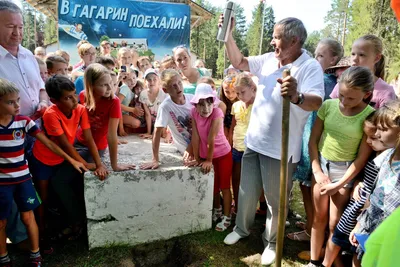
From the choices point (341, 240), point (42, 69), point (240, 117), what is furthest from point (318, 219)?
point (42, 69)

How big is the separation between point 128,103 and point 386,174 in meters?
3.35

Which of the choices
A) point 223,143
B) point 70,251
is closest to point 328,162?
point 223,143

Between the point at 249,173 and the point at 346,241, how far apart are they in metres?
0.99

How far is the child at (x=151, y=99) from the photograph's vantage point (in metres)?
4.06

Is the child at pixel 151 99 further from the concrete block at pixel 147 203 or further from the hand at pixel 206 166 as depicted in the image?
the hand at pixel 206 166

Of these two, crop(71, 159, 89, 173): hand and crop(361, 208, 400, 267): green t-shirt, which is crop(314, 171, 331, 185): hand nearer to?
crop(361, 208, 400, 267): green t-shirt

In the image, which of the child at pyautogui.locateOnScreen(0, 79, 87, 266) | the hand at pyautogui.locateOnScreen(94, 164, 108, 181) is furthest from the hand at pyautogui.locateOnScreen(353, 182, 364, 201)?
the child at pyautogui.locateOnScreen(0, 79, 87, 266)

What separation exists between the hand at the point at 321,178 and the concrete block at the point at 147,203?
1.06 meters

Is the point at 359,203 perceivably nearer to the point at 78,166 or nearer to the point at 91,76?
the point at 78,166

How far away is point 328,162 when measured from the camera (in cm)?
235

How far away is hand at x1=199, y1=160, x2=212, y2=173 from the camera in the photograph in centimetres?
289

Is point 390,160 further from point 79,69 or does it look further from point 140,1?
point 140,1

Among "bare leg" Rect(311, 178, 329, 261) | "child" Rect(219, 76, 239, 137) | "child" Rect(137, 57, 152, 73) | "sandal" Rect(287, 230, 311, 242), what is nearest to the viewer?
"bare leg" Rect(311, 178, 329, 261)

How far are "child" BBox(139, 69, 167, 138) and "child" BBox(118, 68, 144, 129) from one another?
0.10m
